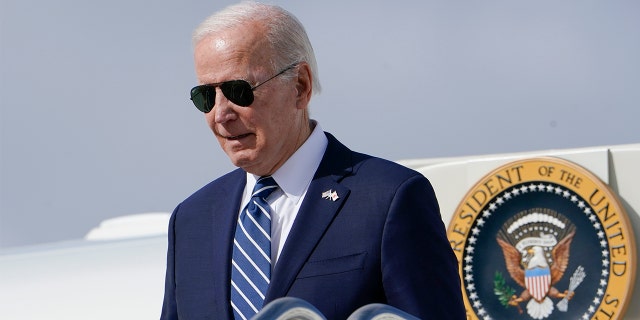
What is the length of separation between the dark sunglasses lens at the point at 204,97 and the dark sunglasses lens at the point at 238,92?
0.03 meters

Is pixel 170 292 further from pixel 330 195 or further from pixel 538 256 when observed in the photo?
pixel 538 256

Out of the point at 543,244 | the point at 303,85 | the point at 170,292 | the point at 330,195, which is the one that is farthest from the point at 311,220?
the point at 543,244

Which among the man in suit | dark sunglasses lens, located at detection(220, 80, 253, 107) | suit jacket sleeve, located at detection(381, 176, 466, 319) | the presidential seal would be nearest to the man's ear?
the man in suit

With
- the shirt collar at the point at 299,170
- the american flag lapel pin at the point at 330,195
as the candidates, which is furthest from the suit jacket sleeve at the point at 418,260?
the shirt collar at the point at 299,170

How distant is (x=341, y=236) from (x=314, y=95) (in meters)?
0.38

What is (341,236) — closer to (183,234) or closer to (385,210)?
(385,210)

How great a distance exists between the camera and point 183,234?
287 centimetres

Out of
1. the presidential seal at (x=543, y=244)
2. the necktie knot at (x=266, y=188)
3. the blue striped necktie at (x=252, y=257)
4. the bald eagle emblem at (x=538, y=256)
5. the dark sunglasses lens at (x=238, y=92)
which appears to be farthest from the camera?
the bald eagle emblem at (x=538, y=256)

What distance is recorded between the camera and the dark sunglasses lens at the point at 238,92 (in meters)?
2.48

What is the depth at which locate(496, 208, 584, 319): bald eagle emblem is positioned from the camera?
17.8ft

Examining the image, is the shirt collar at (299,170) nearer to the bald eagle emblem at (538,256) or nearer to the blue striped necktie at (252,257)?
Result: the blue striped necktie at (252,257)

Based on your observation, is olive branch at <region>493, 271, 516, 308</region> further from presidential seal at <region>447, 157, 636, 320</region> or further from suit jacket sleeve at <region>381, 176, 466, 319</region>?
suit jacket sleeve at <region>381, 176, 466, 319</region>

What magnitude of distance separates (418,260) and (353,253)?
16cm

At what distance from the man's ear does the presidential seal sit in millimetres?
2789
